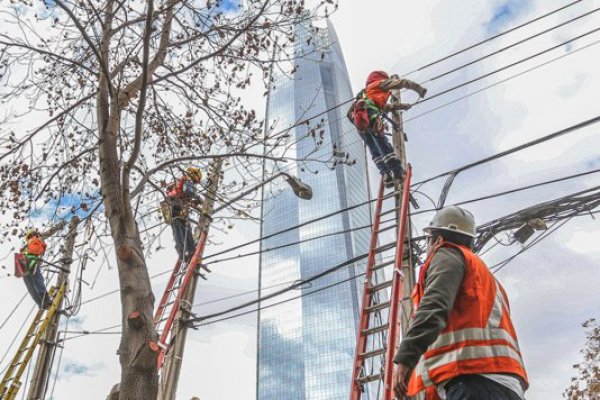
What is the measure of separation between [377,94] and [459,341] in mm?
5333

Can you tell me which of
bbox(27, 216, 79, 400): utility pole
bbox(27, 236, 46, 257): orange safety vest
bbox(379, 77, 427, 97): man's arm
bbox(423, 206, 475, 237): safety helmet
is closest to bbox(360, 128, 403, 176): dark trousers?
bbox(379, 77, 427, 97): man's arm

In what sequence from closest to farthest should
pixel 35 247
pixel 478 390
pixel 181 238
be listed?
pixel 478 390
pixel 35 247
pixel 181 238

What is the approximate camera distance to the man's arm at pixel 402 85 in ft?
24.0

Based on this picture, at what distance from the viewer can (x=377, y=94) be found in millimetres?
7375

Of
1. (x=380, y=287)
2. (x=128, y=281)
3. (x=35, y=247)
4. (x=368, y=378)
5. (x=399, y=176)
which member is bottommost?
(x=368, y=378)

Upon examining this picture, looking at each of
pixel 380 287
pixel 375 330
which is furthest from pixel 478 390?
pixel 380 287

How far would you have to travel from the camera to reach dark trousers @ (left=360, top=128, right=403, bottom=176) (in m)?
6.97

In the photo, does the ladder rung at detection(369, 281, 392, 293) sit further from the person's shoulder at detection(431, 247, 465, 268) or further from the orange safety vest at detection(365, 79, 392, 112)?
the person's shoulder at detection(431, 247, 465, 268)

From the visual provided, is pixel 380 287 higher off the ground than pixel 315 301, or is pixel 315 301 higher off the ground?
pixel 315 301

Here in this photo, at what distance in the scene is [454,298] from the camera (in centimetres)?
254

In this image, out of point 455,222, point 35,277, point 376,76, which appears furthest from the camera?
point 35,277

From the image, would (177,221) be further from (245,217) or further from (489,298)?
(489,298)

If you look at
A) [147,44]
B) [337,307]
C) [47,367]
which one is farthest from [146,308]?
[337,307]

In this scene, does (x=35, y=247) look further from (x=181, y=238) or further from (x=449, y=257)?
(x=449, y=257)
